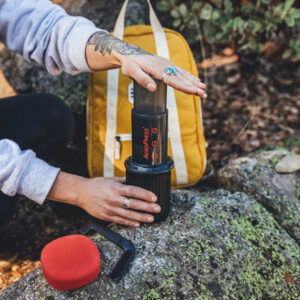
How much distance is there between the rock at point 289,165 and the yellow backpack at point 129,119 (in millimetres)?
531

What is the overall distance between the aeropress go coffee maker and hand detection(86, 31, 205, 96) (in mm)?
51

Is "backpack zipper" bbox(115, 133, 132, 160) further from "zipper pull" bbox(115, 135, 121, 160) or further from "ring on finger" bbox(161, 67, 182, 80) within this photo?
"ring on finger" bbox(161, 67, 182, 80)

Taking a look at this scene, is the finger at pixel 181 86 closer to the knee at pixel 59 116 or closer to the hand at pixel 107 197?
the hand at pixel 107 197

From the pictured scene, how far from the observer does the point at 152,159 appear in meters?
1.33

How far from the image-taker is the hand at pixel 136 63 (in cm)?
119

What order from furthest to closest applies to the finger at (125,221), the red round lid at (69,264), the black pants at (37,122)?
the black pants at (37,122) → the finger at (125,221) → the red round lid at (69,264)

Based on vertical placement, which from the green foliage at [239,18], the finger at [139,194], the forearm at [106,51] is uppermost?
the forearm at [106,51]

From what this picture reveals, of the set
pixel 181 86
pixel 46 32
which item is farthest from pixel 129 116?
pixel 181 86

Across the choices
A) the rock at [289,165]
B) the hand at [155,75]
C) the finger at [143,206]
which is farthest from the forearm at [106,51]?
the rock at [289,165]

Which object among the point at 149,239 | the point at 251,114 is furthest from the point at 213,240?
the point at 251,114

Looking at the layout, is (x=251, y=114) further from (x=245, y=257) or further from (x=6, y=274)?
(x=6, y=274)

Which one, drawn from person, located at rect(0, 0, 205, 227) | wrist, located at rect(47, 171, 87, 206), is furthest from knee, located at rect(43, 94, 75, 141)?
wrist, located at rect(47, 171, 87, 206)

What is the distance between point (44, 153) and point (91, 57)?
0.87 metres

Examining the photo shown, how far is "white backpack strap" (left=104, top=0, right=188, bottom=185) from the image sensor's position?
213cm
